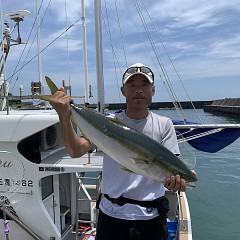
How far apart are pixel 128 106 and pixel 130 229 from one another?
915 millimetres

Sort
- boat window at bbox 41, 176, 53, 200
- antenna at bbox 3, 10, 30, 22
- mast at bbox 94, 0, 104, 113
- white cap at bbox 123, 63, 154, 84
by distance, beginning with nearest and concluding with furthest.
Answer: white cap at bbox 123, 63, 154, 84
boat window at bbox 41, 176, 53, 200
mast at bbox 94, 0, 104, 113
antenna at bbox 3, 10, 30, 22

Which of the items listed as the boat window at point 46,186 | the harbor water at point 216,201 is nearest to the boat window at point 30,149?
the boat window at point 46,186

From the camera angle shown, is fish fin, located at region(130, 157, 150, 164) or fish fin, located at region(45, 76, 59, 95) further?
fish fin, located at region(45, 76, 59, 95)

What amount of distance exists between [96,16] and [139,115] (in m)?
3.85

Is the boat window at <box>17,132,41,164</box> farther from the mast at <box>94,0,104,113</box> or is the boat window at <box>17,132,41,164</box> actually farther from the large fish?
the large fish

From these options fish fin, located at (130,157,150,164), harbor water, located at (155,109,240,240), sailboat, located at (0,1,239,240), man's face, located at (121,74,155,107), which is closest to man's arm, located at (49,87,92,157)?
man's face, located at (121,74,155,107)

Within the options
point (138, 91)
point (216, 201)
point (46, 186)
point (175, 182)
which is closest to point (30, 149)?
point (46, 186)

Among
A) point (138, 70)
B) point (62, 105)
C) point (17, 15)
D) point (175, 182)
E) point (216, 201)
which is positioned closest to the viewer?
point (175, 182)

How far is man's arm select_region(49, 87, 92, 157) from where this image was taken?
7.26ft

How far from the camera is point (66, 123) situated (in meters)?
2.22

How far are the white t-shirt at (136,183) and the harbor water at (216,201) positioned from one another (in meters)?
2.66

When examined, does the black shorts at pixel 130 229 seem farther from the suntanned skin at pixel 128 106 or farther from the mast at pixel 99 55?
the mast at pixel 99 55

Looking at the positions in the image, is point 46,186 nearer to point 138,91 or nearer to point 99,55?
point 99,55

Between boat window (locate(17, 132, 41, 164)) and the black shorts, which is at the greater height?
boat window (locate(17, 132, 41, 164))
